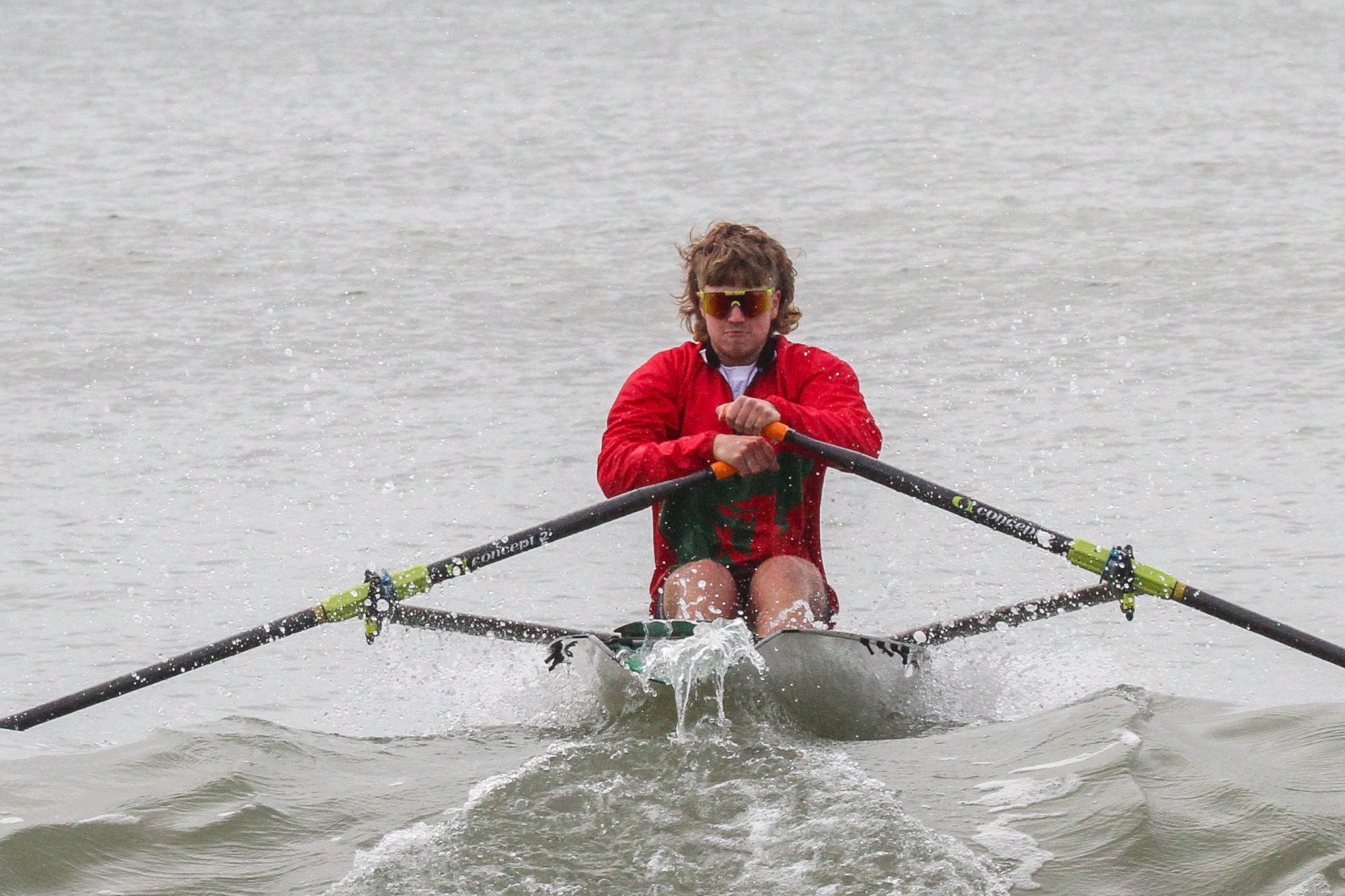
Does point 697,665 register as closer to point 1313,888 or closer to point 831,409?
point 831,409

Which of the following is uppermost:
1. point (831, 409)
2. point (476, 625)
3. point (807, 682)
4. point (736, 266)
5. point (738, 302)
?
point (736, 266)

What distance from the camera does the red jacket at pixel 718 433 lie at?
5336 millimetres

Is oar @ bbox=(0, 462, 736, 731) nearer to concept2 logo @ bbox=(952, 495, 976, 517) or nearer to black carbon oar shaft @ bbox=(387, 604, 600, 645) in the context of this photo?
black carbon oar shaft @ bbox=(387, 604, 600, 645)

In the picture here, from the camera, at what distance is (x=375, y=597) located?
513 cm

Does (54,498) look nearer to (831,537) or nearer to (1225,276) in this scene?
(831,537)

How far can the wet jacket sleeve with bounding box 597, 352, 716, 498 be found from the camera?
17.0ft

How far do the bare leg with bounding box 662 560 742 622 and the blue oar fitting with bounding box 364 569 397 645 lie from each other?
2.79ft

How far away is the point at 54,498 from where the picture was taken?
8.08m

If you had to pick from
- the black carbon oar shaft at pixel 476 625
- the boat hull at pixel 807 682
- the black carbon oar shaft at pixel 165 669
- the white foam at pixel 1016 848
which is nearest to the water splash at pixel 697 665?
the boat hull at pixel 807 682

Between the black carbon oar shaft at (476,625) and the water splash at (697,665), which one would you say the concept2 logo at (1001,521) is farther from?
the black carbon oar shaft at (476,625)

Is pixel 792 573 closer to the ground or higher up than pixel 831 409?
closer to the ground

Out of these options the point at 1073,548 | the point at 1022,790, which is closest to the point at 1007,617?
the point at 1073,548

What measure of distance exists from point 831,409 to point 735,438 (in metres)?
0.46

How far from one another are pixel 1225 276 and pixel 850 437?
25.3 feet
